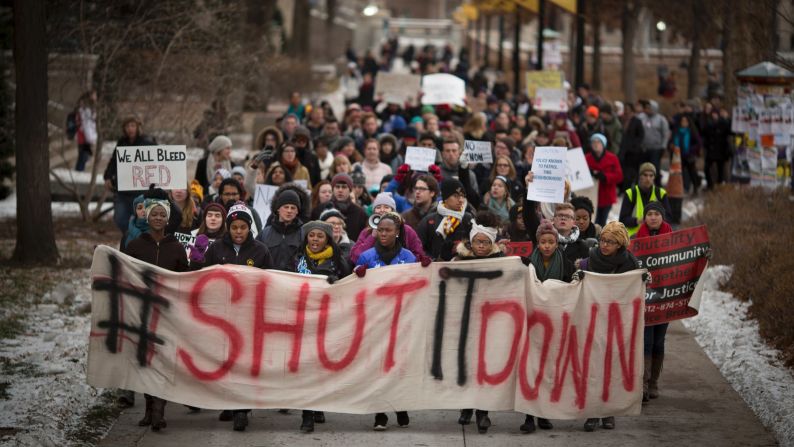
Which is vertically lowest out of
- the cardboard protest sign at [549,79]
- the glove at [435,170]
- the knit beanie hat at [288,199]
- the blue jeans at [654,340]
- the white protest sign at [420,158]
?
the blue jeans at [654,340]

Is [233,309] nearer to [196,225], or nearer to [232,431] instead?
[232,431]

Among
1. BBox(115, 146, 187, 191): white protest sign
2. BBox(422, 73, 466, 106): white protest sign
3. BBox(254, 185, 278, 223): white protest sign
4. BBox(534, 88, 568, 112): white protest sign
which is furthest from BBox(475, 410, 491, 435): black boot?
BBox(422, 73, 466, 106): white protest sign

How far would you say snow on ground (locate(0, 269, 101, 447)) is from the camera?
8.64m

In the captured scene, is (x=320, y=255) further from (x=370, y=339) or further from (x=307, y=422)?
(x=307, y=422)

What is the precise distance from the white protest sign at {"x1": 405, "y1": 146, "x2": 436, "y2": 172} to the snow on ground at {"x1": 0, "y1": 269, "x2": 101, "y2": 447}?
387 centimetres

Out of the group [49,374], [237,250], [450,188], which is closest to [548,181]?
[450,188]

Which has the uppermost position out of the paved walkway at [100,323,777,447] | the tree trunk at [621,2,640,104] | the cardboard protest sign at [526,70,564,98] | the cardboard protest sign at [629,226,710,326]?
the tree trunk at [621,2,640,104]

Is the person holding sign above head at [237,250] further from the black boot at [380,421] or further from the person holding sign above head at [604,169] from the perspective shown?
the person holding sign above head at [604,169]

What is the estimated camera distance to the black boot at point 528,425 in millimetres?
9047

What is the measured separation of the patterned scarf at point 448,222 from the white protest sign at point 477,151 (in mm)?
3385

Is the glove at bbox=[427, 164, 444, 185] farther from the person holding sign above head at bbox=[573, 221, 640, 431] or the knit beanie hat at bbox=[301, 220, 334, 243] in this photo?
the person holding sign above head at bbox=[573, 221, 640, 431]

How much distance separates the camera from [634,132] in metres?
20.4

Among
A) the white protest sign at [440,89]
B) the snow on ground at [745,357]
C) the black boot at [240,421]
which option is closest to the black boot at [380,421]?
the black boot at [240,421]

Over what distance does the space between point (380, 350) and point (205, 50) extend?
13.5 meters
